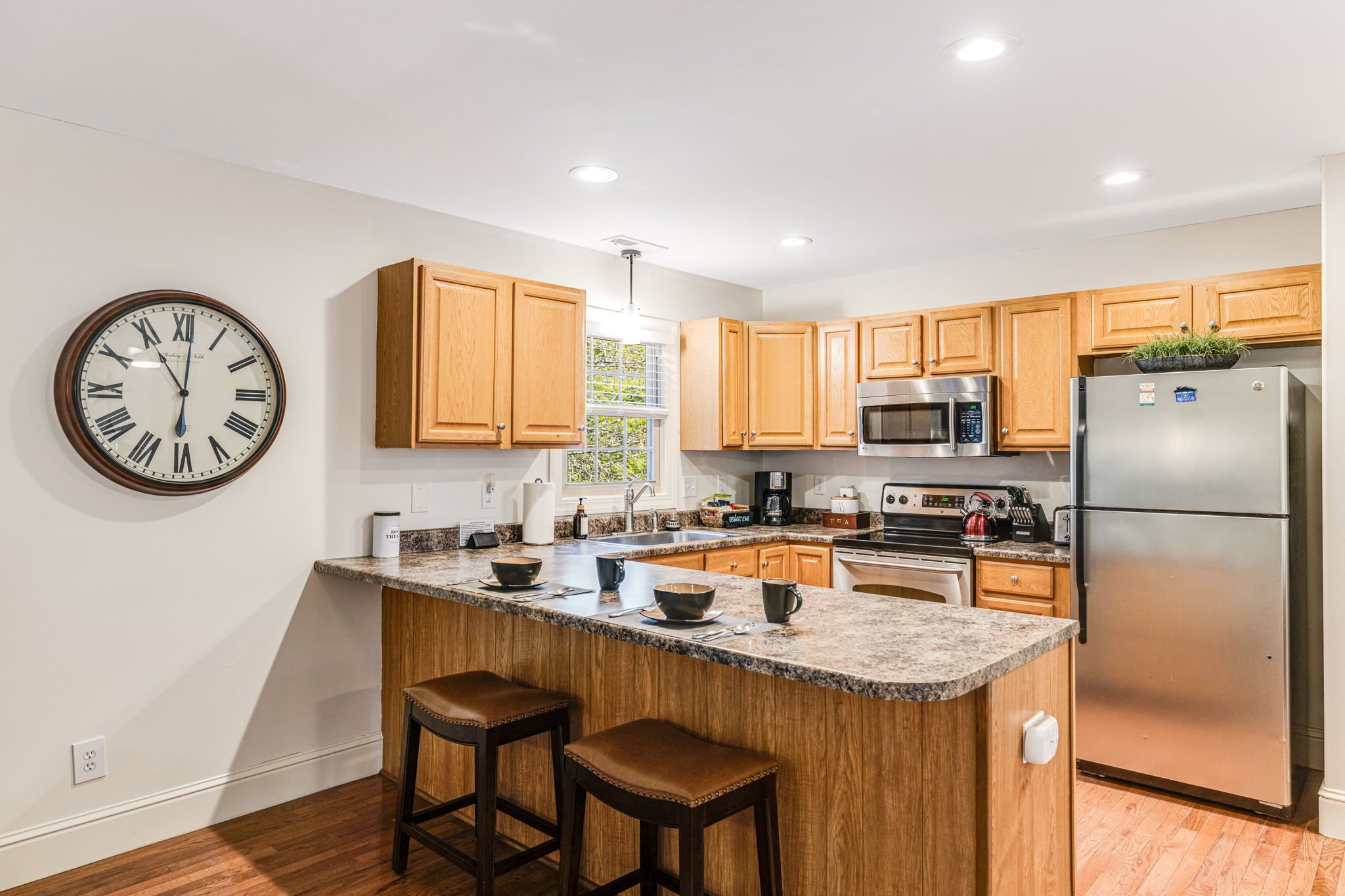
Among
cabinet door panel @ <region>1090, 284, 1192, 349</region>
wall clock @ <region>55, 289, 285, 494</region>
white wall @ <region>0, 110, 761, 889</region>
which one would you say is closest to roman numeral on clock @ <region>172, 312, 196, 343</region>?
wall clock @ <region>55, 289, 285, 494</region>

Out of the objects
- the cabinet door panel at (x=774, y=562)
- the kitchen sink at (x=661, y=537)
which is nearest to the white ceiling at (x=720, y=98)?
the kitchen sink at (x=661, y=537)

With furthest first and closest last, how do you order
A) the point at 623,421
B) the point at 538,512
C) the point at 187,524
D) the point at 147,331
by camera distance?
the point at 623,421 < the point at 538,512 < the point at 187,524 < the point at 147,331

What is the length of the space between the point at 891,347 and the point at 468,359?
2.34m

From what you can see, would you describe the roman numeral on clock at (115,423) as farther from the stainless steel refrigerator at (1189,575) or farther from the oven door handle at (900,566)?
the stainless steel refrigerator at (1189,575)

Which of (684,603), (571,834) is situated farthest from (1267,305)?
(571,834)

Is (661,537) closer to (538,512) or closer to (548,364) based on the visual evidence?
(538,512)

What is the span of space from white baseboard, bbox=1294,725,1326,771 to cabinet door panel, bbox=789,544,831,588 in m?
2.10

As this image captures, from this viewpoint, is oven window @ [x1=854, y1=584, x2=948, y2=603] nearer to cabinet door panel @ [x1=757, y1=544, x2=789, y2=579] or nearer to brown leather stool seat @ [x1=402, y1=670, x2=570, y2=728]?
cabinet door panel @ [x1=757, y1=544, x2=789, y2=579]

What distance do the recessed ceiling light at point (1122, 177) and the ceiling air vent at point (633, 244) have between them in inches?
78.2

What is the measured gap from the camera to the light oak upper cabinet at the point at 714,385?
4676mm

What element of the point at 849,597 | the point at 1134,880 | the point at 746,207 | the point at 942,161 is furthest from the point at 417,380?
the point at 1134,880

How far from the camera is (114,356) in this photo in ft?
8.91

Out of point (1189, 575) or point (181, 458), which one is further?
point (1189, 575)

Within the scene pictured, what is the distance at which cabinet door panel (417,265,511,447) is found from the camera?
326 cm
